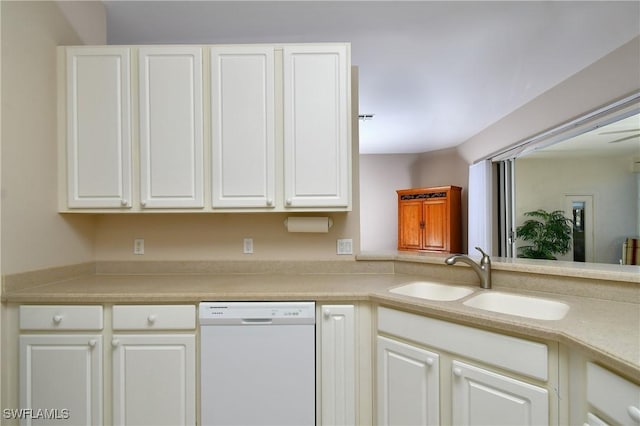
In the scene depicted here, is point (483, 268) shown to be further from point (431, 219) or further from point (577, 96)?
point (431, 219)

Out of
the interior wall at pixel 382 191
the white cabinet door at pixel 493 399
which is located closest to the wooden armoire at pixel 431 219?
the interior wall at pixel 382 191

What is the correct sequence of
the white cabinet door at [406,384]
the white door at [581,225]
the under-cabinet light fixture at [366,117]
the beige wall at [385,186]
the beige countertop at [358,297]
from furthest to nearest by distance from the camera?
1. the beige wall at [385,186]
2. the under-cabinet light fixture at [366,117]
3. the white door at [581,225]
4. the white cabinet door at [406,384]
5. the beige countertop at [358,297]

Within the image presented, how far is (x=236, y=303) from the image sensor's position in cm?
150

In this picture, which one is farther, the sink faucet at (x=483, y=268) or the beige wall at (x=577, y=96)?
the beige wall at (x=577, y=96)

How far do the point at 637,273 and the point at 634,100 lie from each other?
1.73 m

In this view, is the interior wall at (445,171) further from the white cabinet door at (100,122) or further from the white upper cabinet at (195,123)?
the white cabinet door at (100,122)

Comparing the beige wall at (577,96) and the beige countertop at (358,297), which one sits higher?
the beige wall at (577,96)

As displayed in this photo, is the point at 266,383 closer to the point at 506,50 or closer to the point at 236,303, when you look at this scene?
the point at 236,303

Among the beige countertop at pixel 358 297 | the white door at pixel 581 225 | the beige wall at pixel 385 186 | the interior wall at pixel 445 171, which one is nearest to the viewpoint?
the beige countertop at pixel 358 297

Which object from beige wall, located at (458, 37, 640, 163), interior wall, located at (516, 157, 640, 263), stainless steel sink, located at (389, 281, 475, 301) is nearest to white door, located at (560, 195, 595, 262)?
interior wall, located at (516, 157, 640, 263)

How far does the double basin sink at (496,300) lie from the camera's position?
1.37 m

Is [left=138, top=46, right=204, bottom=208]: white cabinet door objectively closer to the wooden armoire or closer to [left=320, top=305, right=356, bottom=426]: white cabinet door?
[left=320, top=305, right=356, bottom=426]: white cabinet door

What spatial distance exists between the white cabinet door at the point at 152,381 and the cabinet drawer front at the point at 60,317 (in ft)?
0.47

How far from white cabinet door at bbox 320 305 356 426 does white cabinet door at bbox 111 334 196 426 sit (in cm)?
65
